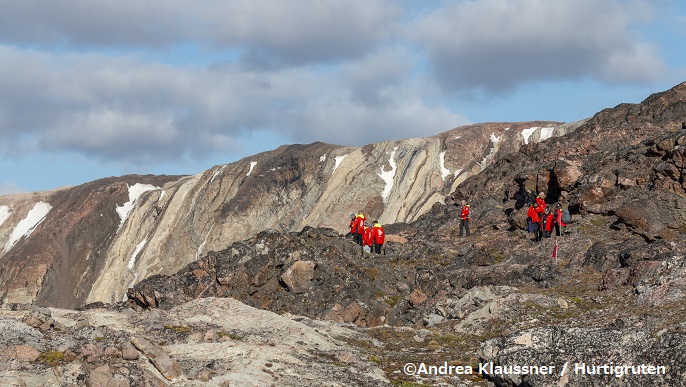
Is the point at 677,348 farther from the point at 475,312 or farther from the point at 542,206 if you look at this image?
the point at 542,206

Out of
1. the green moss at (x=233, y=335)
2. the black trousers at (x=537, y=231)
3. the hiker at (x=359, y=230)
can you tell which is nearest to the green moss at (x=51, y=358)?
the green moss at (x=233, y=335)

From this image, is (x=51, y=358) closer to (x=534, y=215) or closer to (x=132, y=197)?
(x=534, y=215)

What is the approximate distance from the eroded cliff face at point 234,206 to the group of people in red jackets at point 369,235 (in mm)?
42194

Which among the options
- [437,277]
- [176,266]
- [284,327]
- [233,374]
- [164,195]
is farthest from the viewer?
[164,195]

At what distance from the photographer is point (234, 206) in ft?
326

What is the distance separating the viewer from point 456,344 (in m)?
23.1

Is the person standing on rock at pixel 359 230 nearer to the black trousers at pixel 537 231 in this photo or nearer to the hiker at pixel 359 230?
the hiker at pixel 359 230

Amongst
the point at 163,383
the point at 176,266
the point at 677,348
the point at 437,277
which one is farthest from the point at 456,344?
the point at 176,266

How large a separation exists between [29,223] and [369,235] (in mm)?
93588

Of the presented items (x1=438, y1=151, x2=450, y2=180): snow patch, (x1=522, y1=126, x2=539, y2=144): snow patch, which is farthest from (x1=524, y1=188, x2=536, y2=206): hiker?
(x1=522, y1=126, x2=539, y2=144): snow patch

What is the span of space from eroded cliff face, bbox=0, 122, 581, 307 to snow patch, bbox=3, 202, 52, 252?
7.82ft

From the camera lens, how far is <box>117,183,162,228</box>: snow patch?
113 m

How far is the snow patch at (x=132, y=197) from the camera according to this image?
113144 millimetres

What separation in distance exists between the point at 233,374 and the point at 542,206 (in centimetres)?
2608
